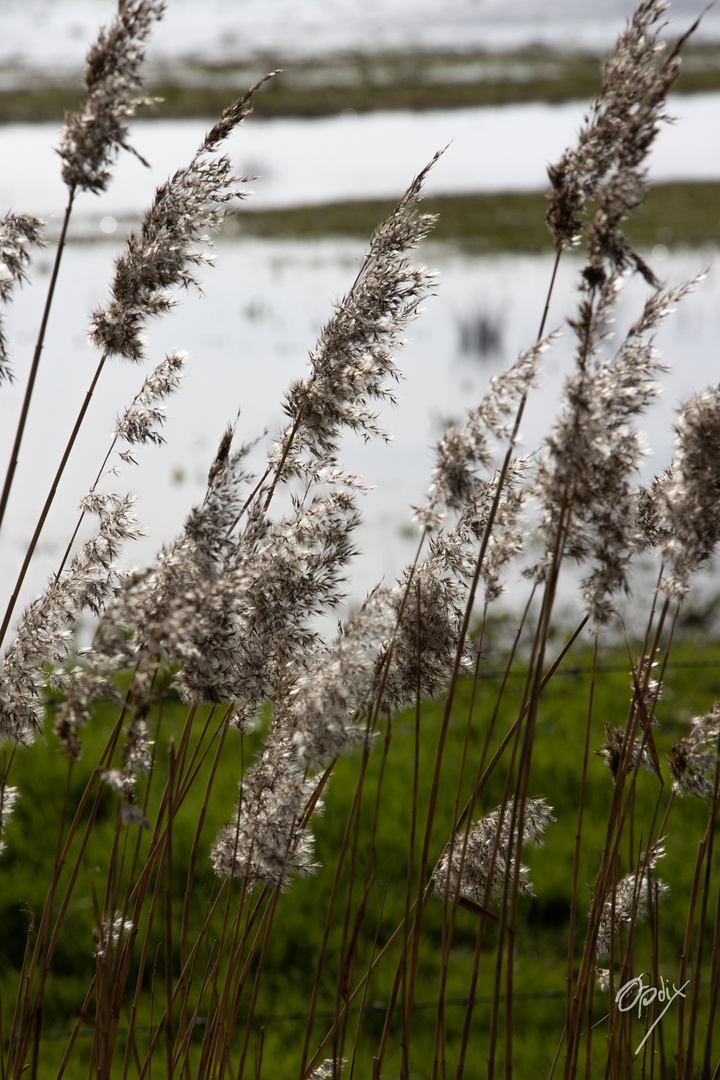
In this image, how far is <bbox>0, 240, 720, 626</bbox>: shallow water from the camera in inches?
252

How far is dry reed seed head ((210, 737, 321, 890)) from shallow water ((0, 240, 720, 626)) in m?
3.24

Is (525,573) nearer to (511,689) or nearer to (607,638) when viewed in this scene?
(511,689)

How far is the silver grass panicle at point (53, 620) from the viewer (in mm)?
1393

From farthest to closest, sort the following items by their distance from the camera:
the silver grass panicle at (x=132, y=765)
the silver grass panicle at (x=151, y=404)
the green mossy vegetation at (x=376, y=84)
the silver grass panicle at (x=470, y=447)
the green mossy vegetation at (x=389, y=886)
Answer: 1. the green mossy vegetation at (x=376, y=84)
2. the green mossy vegetation at (x=389, y=886)
3. the silver grass panicle at (x=151, y=404)
4. the silver grass panicle at (x=470, y=447)
5. the silver grass panicle at (x=132, y=765)

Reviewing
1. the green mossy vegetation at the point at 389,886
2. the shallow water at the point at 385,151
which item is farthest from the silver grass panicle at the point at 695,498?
the shallow water at the point at 385,151

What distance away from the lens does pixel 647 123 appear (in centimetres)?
112

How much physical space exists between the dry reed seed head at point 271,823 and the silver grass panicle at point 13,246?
75cm

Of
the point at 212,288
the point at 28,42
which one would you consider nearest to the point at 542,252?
the point at 212,288

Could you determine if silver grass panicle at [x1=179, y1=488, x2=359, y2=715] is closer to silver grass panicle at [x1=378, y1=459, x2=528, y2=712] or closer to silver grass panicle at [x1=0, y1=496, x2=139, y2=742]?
silver grass panicle at [x1=378, y1=459, x2=528, y2=712]

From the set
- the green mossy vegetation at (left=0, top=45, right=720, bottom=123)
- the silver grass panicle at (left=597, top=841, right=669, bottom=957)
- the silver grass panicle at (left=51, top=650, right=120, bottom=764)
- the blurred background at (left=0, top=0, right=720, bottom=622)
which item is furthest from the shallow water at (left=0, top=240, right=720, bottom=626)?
the green mossy vegetation at (left=0, top=45, right=720, bottom=123)

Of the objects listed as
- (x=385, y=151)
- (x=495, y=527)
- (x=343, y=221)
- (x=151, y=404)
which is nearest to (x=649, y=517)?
(x=495, y=527)

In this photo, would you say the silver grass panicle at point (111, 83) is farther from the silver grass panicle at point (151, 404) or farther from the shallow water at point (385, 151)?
the shallow water at point (385, 151)

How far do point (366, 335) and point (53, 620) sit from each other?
0.65 metres

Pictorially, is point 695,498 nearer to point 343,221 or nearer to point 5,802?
point 5,802
